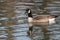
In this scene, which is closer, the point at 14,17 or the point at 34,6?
the point at 14,17

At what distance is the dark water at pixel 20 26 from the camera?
9.95 m

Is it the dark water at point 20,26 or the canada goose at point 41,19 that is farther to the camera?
the canada goose at point 41,19

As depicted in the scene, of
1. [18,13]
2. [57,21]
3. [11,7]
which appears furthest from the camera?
[11,7]

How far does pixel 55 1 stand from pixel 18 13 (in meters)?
2.35

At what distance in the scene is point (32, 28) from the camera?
34.9ft

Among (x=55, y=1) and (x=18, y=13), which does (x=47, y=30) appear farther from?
(x=55, y=1)

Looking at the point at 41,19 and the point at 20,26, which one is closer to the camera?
the point at 20,26

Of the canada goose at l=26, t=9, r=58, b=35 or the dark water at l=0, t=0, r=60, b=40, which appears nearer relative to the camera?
the dark water at l=0, t=0, r=60, b=40

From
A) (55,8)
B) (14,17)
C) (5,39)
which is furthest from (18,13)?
(5,39)

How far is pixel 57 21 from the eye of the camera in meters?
11.5

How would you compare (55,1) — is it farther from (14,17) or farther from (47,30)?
(47,30)

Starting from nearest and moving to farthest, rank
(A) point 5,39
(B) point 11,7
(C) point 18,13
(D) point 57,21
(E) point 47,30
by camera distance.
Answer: (A) point 5,39, (E) point 47,30, (D) point 57,21, (C) point 18,13, (B) point 11,7

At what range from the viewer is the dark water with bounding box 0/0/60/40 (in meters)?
9.95

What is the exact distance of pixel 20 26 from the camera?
1086 cm
